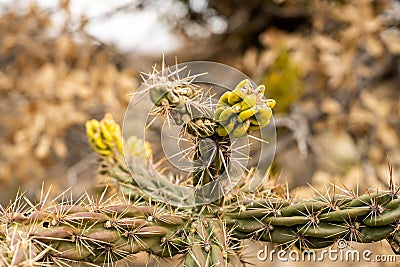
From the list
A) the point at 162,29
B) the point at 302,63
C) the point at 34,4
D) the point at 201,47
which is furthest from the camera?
the point at 201,47

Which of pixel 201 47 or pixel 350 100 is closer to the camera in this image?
pixel 350 100

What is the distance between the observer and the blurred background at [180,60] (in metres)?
1.79

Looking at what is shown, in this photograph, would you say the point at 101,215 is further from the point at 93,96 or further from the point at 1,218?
the point at 93,96

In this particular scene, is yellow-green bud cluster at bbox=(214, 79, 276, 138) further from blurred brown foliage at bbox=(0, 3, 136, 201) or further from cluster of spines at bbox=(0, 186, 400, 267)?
blurred brown foliage at bbox=(0, 3, 136, 201)

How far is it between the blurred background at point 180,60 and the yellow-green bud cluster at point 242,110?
3.09ft

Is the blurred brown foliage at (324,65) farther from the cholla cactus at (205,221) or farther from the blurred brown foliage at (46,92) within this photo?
the cholla cactus at (205,221)

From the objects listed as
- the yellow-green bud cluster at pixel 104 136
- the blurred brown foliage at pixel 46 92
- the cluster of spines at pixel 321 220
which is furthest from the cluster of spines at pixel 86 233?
the blurred brown foliage at pixel 46 92

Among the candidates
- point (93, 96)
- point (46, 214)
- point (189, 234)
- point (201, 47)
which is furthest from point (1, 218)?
point (201, 47)

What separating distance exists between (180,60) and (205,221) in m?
1.47

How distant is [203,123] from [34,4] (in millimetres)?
1356

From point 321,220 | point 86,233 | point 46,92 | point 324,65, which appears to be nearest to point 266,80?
point 324,65

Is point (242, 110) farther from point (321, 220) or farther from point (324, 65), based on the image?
point (324, 65)

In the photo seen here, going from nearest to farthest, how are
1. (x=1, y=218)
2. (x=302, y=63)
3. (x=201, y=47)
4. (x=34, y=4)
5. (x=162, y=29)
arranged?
(x=1, y=218) < (x=34, y=4) < (x=302, y=63) < (x=162, y=29) < (x=201, y=47)

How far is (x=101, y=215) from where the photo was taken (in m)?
0.71
